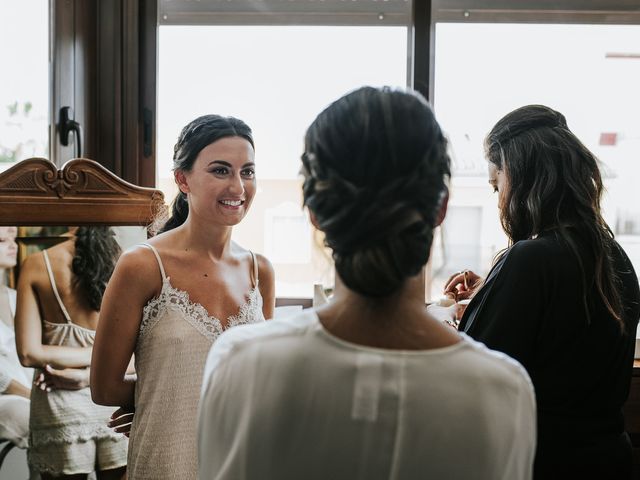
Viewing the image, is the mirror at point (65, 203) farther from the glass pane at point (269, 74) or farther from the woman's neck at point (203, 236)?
the glass pane at point (269, 74)

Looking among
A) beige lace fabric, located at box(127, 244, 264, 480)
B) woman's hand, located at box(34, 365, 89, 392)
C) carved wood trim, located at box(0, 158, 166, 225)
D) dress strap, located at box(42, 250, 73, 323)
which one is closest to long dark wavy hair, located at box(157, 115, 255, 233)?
beige lace fabric, located at box(127, 244, 264, 480)

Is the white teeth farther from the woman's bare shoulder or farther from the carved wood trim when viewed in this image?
the carved wood trim

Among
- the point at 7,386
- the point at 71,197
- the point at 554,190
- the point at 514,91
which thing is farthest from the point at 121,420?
the point at 514,91

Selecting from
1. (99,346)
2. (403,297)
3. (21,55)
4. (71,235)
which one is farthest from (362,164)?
(21,55)

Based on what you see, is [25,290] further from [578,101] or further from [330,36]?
[578,101]

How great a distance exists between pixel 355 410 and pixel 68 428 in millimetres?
1360

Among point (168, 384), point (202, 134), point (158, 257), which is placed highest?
point (202, 134)

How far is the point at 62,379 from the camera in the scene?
1769 mm

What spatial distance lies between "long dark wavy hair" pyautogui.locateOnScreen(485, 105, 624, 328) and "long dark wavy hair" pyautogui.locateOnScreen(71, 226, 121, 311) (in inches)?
42.6

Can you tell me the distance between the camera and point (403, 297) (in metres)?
0.71

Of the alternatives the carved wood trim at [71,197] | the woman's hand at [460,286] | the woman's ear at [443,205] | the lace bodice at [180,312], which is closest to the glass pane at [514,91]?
the woman's hand at [460,286]

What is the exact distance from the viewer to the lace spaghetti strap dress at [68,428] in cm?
174

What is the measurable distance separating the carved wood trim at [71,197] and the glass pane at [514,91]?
45.0 inches

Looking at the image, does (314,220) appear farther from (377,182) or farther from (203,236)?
(203,236)
